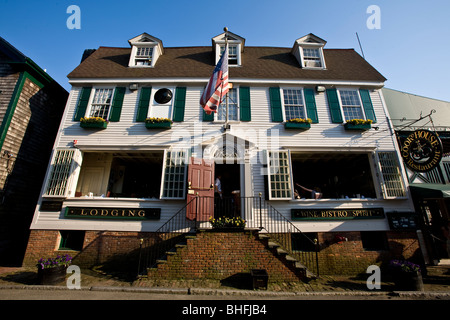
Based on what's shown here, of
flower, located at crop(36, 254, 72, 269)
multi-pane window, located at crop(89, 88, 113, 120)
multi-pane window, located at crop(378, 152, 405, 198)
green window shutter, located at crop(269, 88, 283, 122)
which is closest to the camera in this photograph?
flower, located at crop(36, 254, 72, 269)

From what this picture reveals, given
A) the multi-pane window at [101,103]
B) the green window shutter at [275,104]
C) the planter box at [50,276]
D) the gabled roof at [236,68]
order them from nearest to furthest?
the planter box at [50,276], the green window shutter at [275,104], the multi-pane window at [101,103], the gabled roof at [236,68]

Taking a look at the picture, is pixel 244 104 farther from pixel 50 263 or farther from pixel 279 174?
pixel 50 263

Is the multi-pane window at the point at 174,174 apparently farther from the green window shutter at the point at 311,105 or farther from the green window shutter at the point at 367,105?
the green window shutter at the point at 367,105

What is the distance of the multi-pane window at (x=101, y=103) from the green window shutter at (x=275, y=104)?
25.7ft

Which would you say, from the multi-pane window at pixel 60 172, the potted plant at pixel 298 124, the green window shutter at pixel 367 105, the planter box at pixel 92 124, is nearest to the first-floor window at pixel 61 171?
the multi-pane window at pixel 60 172

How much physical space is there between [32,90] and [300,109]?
13005mm

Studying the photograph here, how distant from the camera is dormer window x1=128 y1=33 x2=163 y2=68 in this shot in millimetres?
10391

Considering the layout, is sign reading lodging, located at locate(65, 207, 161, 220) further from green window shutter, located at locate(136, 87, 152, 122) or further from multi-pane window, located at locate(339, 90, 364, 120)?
multi-pane window, located at locate(339, 90, 364, 120)

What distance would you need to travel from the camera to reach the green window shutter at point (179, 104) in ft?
28.8

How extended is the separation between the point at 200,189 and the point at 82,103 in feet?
23.5

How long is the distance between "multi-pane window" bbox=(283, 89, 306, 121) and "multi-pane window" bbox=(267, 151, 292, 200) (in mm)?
2115

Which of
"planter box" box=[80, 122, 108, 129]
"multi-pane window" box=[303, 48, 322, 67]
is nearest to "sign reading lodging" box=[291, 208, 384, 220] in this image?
"multi-pane window" box=[303, 48, 322, 67]
